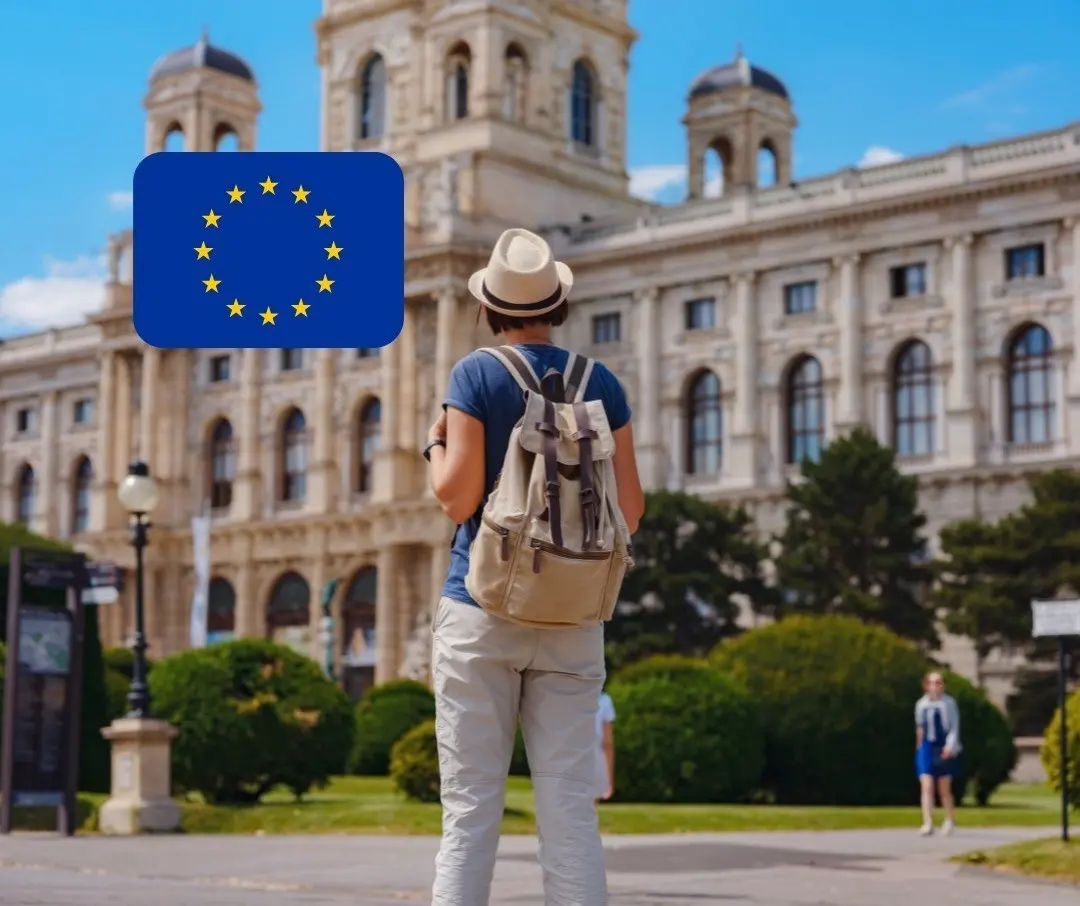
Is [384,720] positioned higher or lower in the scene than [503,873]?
higher

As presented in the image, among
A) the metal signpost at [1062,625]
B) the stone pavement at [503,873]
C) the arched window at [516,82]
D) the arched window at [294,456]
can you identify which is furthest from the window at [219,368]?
the metal signpost at [1062,625]

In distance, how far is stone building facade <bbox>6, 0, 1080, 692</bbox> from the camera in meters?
51.9

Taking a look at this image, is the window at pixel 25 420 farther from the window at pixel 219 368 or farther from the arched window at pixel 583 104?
the arched window at pixel 583 104

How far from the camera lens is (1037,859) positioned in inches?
537

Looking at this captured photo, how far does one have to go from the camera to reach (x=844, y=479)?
4588 centimetres

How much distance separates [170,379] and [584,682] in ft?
213

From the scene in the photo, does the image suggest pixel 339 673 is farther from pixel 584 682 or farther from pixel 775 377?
pixel 584 682

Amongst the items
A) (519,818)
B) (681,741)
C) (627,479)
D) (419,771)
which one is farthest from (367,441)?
(627,479)

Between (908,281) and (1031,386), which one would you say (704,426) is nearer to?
(908,281)

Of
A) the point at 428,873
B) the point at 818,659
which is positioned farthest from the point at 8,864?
the point at 818,659

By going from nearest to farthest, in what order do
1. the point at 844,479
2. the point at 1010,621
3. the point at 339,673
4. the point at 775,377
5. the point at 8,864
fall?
the point at 8,864 < the point at 1010,621 < the point at 844,479 < the point at 775,377 < the point at 339,673

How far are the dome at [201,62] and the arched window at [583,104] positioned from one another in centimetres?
1356

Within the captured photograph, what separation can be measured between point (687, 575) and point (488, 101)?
20454 millimetres

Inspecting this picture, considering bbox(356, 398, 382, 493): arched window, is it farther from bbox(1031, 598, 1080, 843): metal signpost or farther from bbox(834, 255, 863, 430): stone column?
bbox(1031, 598, 1080, 843): metal signpost
